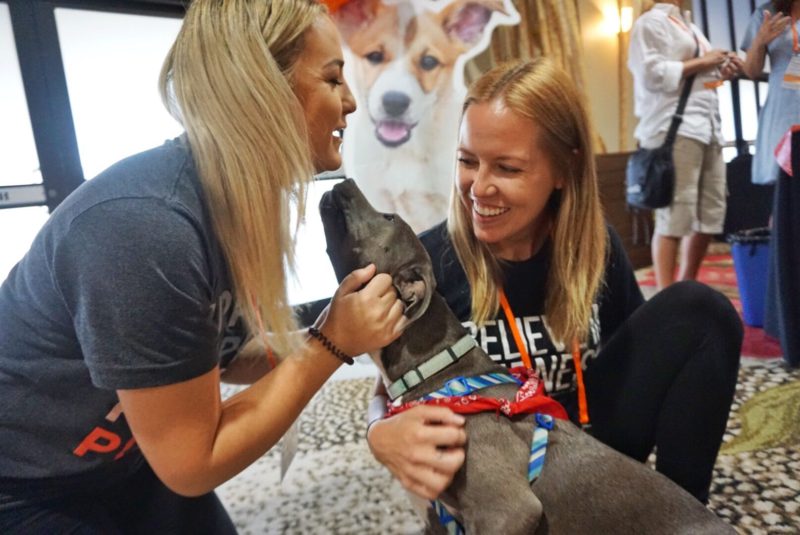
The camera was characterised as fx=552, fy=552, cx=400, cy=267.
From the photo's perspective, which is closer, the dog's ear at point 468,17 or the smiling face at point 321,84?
the smiling face at point 321,84

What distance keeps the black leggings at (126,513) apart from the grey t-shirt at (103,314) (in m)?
0.04

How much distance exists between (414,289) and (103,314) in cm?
60

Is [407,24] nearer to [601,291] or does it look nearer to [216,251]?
[601,291]

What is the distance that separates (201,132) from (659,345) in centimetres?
109

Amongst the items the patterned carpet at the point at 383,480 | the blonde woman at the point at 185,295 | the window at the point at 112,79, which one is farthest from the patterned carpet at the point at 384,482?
the window at the point at 112,79

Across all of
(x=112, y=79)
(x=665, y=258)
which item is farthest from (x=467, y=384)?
(x=112, y=79)

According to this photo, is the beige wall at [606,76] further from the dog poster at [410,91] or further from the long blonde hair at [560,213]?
the long blonde hair at [560,213]

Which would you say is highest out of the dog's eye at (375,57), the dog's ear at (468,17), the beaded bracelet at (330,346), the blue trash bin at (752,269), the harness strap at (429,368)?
the dog's ear at (468,17)

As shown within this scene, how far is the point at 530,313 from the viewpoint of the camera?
140 cm

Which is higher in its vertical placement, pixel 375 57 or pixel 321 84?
pixel 375 57

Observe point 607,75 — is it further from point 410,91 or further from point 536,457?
point 536,457

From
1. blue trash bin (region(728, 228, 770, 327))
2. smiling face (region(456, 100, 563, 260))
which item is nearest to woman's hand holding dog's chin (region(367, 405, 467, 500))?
smiling face (region(456, 100, 563, 260))

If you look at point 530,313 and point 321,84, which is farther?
point 530,313

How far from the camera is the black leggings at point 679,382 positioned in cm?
126
